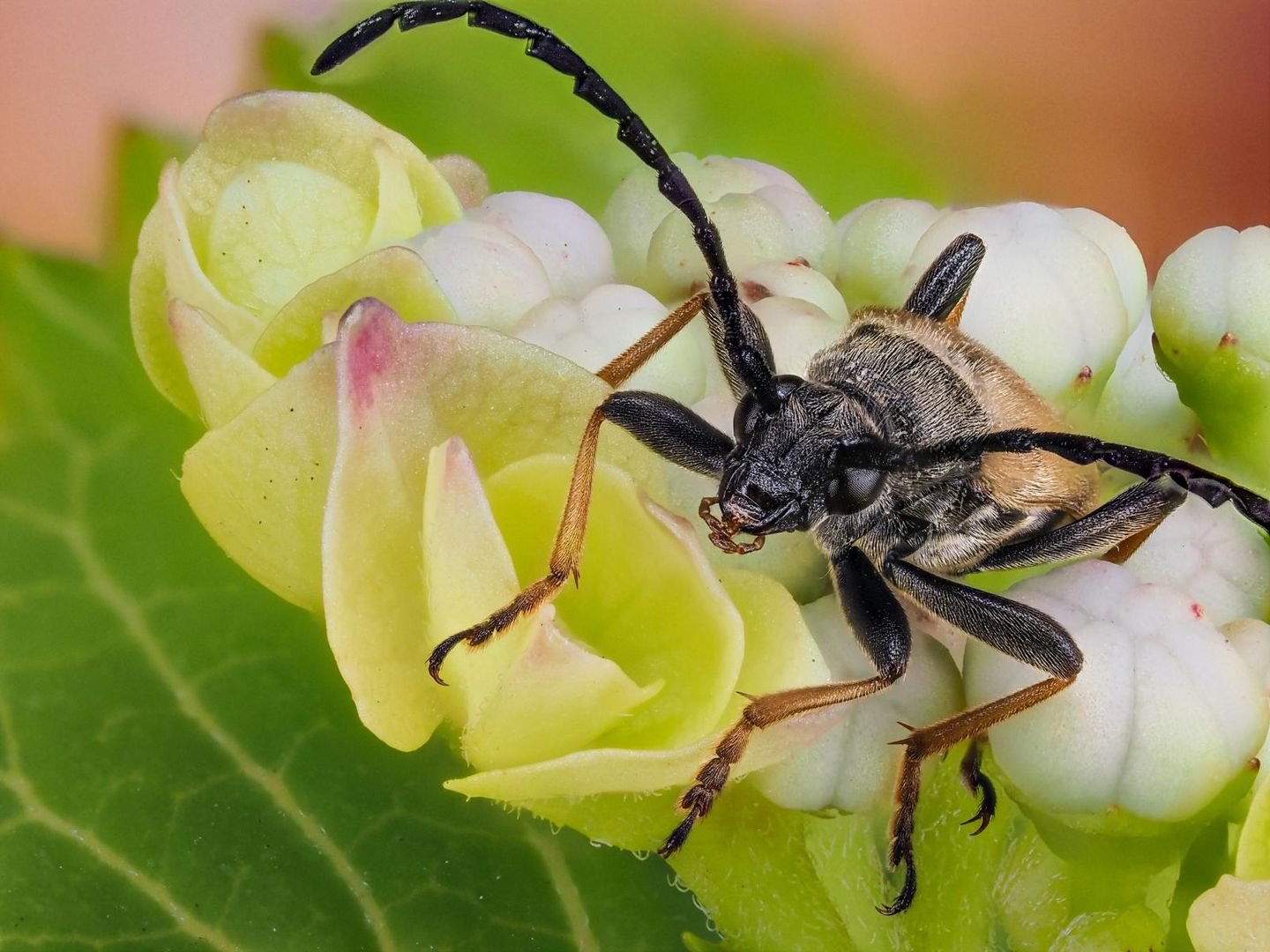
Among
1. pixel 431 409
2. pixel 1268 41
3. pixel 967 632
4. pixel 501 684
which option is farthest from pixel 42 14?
pixel 1268 41

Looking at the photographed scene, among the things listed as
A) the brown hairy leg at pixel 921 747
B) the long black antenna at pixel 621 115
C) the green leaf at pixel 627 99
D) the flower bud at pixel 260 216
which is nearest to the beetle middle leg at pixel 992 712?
the brown hairy leg at pixel 921 747

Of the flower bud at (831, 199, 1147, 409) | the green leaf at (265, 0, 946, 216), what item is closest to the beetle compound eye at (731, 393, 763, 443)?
the flower bud at (831, 199, 1147, 409)

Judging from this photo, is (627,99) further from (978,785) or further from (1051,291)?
(978,785)

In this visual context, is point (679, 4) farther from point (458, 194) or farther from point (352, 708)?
point (352, 708)

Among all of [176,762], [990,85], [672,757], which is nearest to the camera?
[672,757]

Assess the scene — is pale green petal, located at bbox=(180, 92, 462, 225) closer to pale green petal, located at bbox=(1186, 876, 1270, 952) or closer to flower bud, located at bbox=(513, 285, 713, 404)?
flower bud, located at bbox=(513, 285, 713, 404)

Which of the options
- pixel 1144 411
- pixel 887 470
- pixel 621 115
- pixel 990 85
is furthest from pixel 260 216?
pixel 990 85

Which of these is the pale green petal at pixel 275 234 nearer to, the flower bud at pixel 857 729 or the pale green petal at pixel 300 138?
the pale green petal at pixel 300 138
